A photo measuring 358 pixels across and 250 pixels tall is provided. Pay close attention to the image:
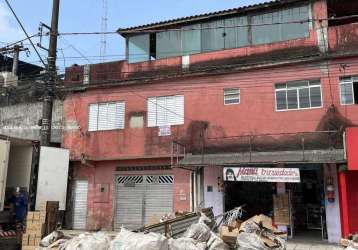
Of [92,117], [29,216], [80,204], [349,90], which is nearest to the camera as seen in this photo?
[29,216]

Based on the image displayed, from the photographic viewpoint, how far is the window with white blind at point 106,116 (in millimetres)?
21094

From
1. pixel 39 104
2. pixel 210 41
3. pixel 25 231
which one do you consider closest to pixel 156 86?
pixel 210 41

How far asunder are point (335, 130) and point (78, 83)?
12624mm

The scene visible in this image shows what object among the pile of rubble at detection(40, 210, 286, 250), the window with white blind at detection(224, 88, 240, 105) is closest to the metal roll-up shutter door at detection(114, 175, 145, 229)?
the window with white blind at detection(224, 88, 240, 105)

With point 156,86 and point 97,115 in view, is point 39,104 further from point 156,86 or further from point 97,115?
point 156,86

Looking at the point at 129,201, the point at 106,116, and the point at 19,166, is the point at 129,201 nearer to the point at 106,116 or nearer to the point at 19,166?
the point at 106,116

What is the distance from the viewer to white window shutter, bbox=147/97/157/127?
2038cm

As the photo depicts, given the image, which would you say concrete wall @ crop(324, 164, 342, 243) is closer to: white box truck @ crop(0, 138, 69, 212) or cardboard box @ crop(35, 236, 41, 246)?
white box truck @ crop(0, 138, 69, 212)

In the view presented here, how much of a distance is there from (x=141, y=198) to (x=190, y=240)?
9.39 metres

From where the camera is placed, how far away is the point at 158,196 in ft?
65.7

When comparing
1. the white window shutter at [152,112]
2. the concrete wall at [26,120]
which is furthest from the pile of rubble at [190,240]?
the concrete wall at [26,120]

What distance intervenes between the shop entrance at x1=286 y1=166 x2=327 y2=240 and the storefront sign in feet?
7.05

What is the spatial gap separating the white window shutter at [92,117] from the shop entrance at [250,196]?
730cm

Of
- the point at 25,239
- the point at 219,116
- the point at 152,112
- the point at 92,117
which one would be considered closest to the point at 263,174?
the point at 219,116
